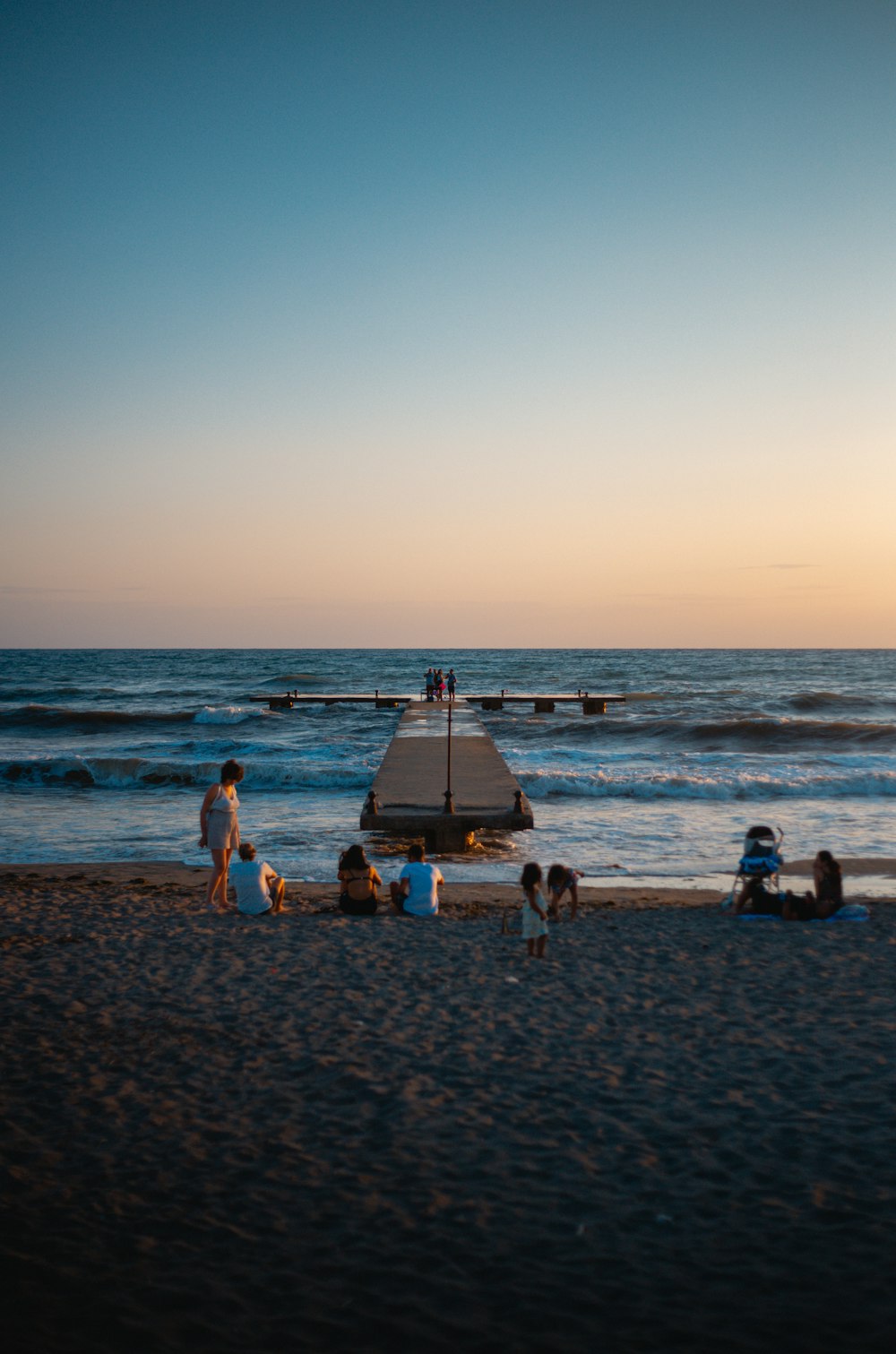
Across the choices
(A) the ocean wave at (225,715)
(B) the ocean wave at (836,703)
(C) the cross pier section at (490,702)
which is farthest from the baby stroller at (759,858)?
(B) the ocean wave at (836,703)

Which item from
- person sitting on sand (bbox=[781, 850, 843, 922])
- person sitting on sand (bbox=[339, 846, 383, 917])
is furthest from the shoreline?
person sitting on sand (bbox=[781, 850, 843, 922])

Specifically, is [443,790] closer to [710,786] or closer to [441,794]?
[441,794]

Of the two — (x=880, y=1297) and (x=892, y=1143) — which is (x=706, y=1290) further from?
(x=892, y=1143)

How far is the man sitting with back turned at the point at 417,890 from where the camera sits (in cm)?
923

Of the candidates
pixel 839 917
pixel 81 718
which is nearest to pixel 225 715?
pixel 81 718

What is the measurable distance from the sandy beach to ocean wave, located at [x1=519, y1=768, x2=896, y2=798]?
11.7m

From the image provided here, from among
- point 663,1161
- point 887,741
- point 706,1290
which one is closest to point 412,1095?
point 663,1161

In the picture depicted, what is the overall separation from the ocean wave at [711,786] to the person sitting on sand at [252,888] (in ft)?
36.1

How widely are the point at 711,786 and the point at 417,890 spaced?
12.0m

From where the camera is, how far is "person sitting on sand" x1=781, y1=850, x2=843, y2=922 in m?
9.09

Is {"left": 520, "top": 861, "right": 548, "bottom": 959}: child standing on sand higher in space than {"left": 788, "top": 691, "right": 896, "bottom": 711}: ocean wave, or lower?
lower

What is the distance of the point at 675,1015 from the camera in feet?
20.7

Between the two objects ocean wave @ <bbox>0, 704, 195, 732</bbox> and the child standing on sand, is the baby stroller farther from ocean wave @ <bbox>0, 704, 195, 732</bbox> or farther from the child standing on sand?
ocean wave @ <bbox>0, 704, 195, 732</bbox>

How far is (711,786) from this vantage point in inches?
769
